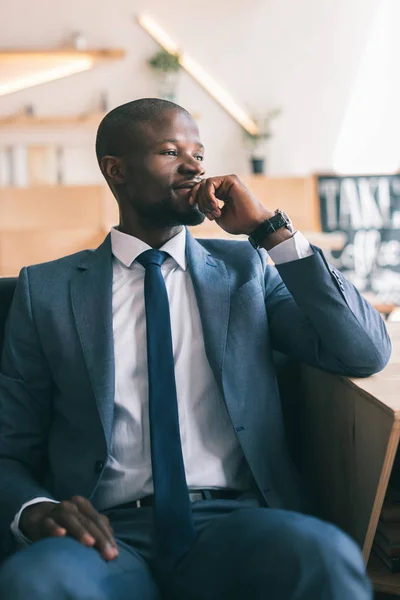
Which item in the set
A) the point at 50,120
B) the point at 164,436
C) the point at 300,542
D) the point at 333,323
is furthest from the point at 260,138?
the point at 300,542

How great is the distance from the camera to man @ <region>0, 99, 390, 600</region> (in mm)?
1191

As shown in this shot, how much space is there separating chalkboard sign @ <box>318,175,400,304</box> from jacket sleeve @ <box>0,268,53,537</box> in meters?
4.21

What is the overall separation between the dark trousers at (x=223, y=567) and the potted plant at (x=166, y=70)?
4.41 meters

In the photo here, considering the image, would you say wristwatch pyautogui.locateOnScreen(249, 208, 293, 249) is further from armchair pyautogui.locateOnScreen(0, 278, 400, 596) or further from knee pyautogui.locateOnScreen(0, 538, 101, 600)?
knee pyautogui.locateOnScreen(0, 538, 101, 600)

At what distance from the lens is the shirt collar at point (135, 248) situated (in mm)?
1479

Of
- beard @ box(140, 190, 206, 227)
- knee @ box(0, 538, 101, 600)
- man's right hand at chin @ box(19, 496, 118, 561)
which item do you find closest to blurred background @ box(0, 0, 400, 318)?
beard @ box(140, 190, 206, 227)

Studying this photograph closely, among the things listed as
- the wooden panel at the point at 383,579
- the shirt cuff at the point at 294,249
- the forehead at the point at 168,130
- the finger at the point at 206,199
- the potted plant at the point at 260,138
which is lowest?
the wooden panel at the point at 383,579

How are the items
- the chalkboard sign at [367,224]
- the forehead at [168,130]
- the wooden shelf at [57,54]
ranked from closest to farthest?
the forehead at [168,130], the wooden shelf at [57,54], the chalkboard sign at [367,224]

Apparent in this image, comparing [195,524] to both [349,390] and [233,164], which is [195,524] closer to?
[349,390]

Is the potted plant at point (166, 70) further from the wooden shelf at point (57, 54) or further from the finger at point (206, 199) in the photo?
the finger at point (206, 199)

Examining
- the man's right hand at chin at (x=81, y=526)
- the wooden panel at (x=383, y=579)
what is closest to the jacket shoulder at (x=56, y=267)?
the man's right hand at chin at (x=81, y=526)

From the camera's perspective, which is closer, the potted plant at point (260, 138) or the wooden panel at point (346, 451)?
the wooden panel at point (346, 451)

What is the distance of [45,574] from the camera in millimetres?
972

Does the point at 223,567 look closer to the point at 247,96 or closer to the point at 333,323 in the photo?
the point at 333,323
